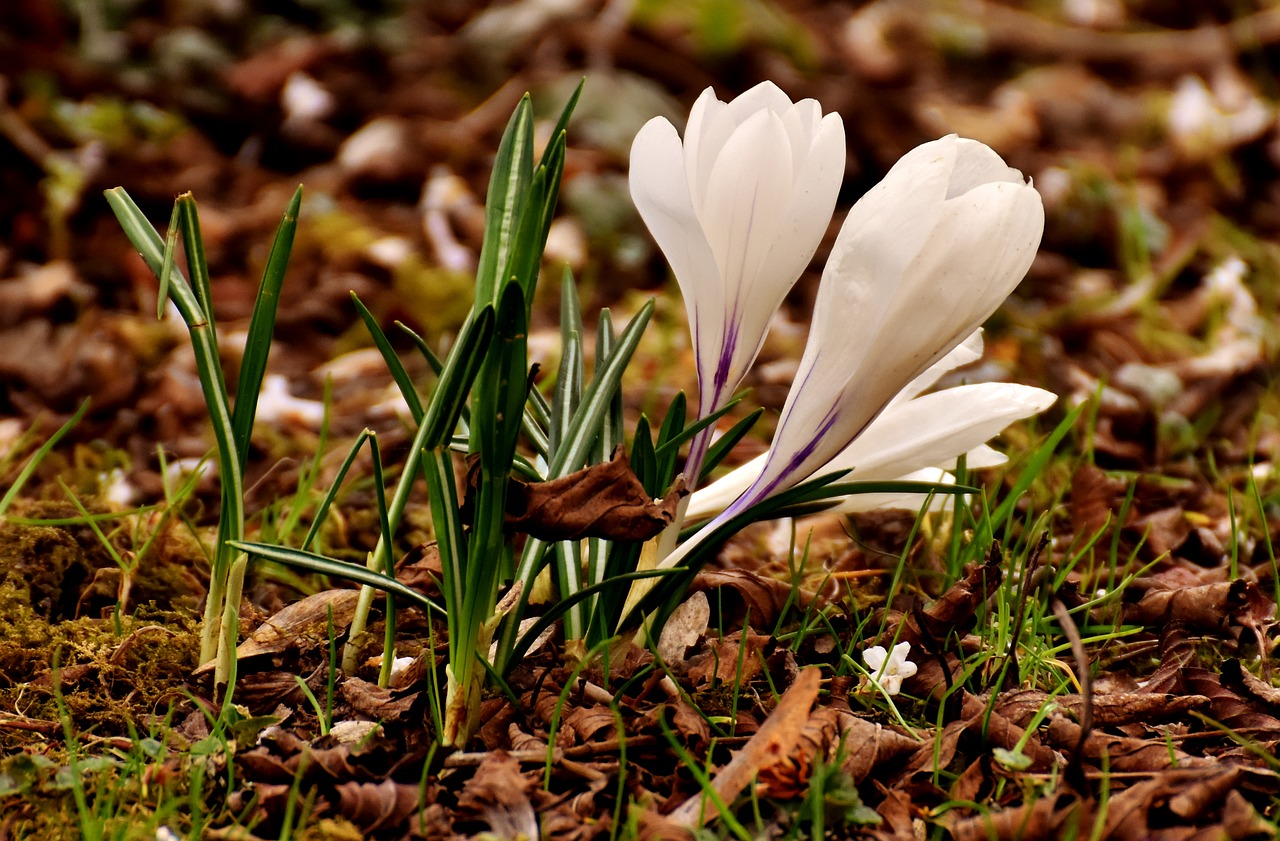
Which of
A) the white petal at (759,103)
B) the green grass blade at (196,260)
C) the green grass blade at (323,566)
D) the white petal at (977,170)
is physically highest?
the white petal at (759,103)

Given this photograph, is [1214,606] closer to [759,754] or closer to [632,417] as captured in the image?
[759,754]

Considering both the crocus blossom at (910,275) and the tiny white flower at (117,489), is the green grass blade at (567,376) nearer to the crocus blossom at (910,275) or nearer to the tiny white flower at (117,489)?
the crocus blossom at (910,275)

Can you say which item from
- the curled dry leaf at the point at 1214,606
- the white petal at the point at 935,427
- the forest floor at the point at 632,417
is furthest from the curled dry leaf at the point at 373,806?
the curled dry leaf at the point at 1214,606

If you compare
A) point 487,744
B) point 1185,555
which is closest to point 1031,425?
point 1185,555

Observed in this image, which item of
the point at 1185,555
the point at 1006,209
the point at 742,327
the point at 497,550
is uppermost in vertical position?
the point at 1006,209

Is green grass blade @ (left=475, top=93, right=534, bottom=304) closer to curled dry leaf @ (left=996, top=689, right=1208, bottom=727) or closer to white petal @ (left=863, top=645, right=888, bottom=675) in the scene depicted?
white petal @ (left=863, top=645, right=888, bottom=675)

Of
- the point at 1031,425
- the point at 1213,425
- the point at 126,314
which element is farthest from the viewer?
the point at 126,314

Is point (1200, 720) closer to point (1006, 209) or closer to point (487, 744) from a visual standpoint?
point (1006, 209)
